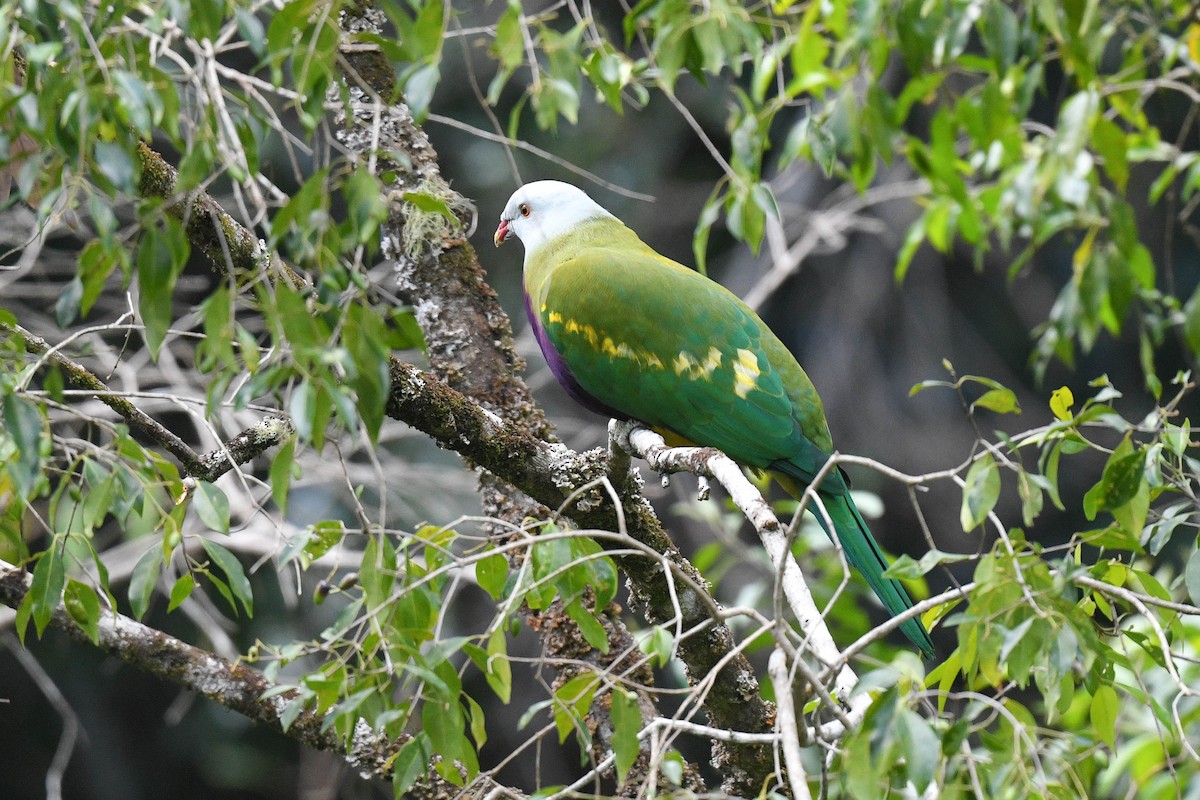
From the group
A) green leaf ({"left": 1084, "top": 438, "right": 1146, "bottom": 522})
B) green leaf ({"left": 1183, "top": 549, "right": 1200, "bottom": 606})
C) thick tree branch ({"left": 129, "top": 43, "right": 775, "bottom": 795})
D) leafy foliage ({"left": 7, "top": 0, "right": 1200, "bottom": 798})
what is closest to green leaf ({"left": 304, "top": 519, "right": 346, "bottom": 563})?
leafy foliage ({"left": 7, "top": 0, "right": 1200, "bottom": 798})

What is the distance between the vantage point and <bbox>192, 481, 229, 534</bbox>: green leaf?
5.15 feet

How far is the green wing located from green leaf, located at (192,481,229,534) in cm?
128

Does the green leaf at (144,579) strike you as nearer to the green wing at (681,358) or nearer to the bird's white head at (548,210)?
the green wing at (681,358)

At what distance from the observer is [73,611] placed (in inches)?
63.4

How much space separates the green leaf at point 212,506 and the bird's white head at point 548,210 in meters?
1.75

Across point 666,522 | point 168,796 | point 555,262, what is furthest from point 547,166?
point 168,796

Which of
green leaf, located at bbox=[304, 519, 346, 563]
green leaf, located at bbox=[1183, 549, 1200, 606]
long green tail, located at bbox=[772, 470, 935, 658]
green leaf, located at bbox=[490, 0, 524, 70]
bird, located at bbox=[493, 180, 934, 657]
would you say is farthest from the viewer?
bird, located at bbox=[493, 180, 934, 657]

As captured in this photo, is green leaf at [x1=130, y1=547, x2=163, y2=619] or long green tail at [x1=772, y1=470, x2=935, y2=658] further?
long green tail at [x1=772, y1=470, x2=935, y2=658]

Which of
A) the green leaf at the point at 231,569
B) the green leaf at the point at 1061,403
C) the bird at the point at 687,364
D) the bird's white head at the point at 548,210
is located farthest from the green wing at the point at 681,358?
the green leaf at the point at 231,569

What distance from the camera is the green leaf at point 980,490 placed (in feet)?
4.66

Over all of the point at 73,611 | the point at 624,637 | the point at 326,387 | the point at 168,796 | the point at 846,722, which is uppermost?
the point at 326,387

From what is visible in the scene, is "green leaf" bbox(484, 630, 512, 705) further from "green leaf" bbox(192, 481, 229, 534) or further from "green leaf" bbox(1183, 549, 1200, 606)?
"green leaf" bbox(1183, 549, 1200, 606)

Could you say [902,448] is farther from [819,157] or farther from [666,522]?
[819,157]

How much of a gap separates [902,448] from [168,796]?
3.96 meters
